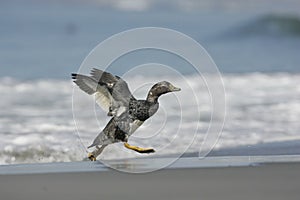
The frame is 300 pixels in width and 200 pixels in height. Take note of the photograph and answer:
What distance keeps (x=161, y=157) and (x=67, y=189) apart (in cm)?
150

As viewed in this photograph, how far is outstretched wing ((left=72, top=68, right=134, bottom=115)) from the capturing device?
220 inches

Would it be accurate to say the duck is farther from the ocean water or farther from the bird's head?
the ocean water

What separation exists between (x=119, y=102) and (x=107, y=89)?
11cm

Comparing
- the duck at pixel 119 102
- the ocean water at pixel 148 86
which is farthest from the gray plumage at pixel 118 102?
the ocean water at pixel 148 86

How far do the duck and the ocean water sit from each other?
1.04 meters

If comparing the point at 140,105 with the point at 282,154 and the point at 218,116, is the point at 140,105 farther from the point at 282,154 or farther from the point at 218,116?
the point at 218,116

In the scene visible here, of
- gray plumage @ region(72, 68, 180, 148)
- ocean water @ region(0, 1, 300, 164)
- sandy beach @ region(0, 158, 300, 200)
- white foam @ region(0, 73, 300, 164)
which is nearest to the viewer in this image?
sandy beach @ region(0, 158, 300, 200)

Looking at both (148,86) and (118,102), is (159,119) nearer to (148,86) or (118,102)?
(118,102)

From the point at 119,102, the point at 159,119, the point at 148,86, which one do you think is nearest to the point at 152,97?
the point at 119,102

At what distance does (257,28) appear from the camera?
22.1m

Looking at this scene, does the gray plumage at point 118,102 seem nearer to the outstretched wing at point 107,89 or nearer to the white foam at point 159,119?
the outstretched wing at point 107,89

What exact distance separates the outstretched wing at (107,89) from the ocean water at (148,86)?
106 centimetres

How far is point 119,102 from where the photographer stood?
5613 millimetres

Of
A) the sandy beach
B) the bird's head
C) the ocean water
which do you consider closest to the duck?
the bird's head
